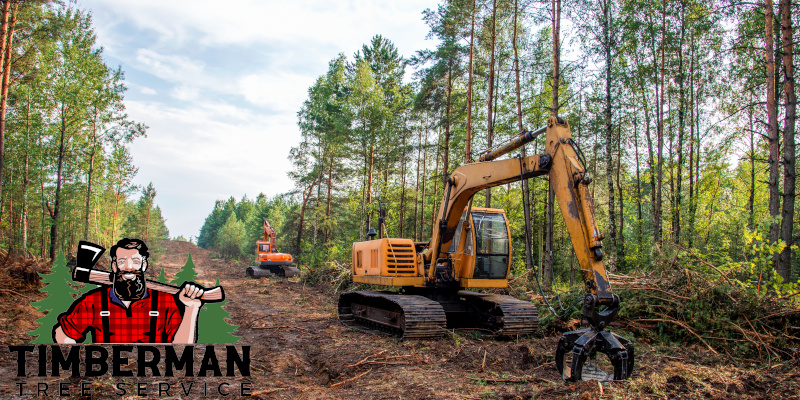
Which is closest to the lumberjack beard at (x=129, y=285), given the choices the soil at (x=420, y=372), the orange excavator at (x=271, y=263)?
the soil at (x=420, y=372)

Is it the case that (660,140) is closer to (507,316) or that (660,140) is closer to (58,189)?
(507,316)

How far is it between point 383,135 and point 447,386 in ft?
69.0

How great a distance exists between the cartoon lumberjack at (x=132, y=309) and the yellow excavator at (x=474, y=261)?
13.6 ft

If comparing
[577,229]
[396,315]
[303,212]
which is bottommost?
[396,315]

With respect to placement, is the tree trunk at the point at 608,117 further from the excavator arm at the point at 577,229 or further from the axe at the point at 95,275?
the axe at the point at 95,275

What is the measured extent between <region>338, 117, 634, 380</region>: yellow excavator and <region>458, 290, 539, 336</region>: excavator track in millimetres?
17

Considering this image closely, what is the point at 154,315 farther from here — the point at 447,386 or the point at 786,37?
the point at 786,37

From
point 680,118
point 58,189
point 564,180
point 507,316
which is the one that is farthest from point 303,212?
point 564,180

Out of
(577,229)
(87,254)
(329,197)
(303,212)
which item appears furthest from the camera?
(303,212)

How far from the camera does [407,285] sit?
360 inches

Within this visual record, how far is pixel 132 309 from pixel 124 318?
0.13 m

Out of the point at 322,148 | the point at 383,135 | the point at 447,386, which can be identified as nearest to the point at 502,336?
the point at 447,386

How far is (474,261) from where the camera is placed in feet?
27.7

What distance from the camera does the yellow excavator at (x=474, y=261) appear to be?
571 centimetres
